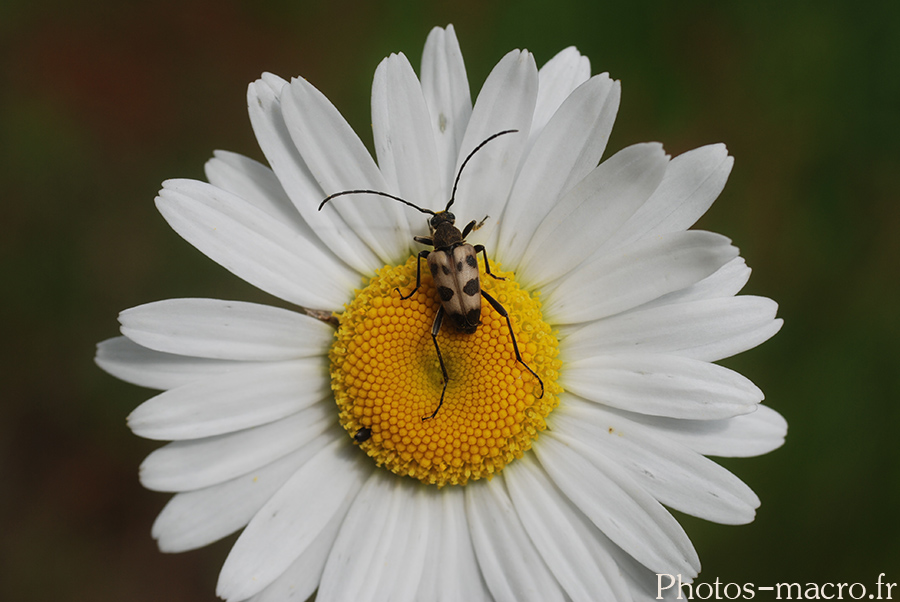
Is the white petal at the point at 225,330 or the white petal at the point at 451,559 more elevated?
the white petal at the point at 225,330

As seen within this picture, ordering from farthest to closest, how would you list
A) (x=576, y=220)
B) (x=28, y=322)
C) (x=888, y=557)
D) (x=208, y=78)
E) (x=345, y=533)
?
(x=208, y=78) → (x=28, y=322) → (x=888, y=557) → (x=345, y=533) → (x=576, y=220)

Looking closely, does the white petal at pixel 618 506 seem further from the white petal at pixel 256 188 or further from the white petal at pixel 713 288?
the white petal at pixel 256 188

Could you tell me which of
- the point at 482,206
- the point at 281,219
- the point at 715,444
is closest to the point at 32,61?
the point at 281,219

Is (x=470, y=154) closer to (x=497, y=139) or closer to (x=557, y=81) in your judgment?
(x=497, y=139)

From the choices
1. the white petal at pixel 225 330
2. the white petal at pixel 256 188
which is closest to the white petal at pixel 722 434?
the white petal at pixel 225 330

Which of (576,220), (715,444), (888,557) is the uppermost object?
(576,220)

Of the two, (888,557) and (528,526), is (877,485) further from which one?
(528,526)

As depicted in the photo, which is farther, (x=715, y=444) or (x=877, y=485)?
(x=877, y=485)
